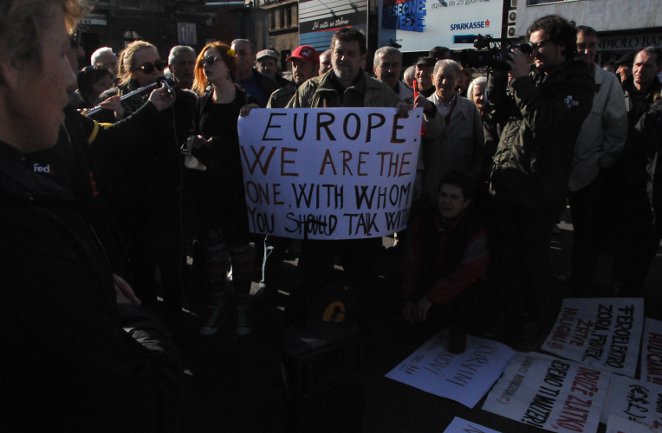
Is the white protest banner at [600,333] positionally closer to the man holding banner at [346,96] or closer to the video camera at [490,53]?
the man holding banner at [346,96]

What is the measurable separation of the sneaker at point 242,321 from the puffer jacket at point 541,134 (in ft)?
5.82

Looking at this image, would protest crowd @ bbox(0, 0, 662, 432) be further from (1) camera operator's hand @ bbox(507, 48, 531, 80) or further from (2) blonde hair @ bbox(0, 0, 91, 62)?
(2) blonde hair @ bbox(0, 0, 91, 62)

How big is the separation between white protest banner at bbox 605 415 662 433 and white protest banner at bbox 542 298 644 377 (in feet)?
1.68

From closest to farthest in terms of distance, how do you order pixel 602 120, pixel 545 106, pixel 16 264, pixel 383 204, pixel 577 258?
pixel 16 264 → pixel 545 106 → pixel 383 204 → pixel 602 120 → pixel 577 258

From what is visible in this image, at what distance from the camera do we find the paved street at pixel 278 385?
7.80 feet

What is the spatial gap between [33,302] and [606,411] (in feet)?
8.51

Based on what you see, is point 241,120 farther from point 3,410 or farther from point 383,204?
point 3,410

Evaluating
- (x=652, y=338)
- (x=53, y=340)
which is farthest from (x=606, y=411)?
(x=53, y=340)

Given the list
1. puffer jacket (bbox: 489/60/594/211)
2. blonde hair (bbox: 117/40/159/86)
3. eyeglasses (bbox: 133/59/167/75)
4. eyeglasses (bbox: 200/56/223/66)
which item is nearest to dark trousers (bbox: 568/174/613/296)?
puffer jacket (bbox: 489/60/594/211)

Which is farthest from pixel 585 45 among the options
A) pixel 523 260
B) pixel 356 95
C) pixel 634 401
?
pixel 634 401

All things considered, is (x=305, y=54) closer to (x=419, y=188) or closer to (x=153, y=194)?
(x=419, y=188)

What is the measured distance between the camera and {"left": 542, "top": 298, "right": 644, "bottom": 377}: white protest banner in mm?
2936

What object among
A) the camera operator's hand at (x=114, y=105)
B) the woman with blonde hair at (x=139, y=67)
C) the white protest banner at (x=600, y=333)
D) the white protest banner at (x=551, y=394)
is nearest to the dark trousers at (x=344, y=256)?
the white protest banner at (x=551, y=394)

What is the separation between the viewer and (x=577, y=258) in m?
4.02
